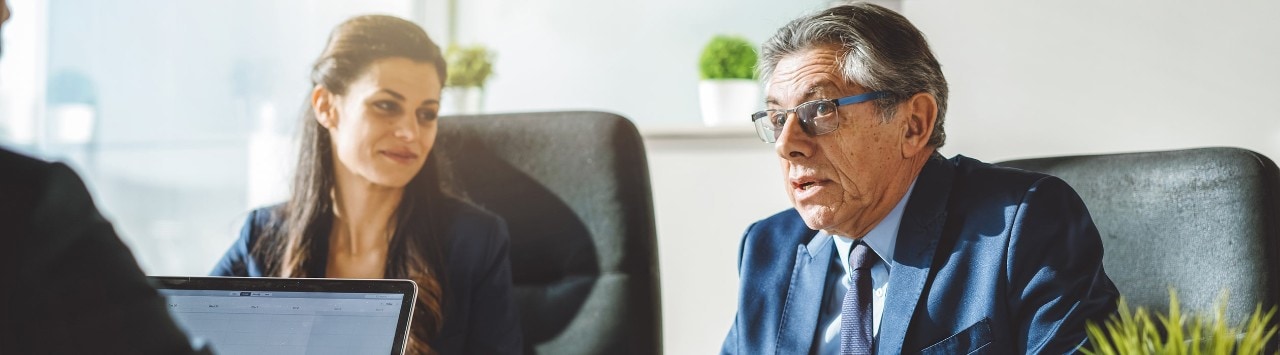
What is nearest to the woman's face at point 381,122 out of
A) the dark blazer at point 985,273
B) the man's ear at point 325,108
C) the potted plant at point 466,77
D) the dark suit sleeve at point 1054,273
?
the man's ear at point 325,108

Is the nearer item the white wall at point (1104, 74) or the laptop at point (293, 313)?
the laptop at point (293, 313)

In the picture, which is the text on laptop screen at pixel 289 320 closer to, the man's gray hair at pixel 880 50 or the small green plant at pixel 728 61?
the man's gray hair at pixel 880 50

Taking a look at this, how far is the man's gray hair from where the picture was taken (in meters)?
1.38

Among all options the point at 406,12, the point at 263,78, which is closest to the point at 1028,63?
the point at 406,12

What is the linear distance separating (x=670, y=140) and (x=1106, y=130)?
0.88 metres

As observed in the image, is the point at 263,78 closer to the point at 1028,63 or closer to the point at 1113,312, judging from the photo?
the point at 1028,63

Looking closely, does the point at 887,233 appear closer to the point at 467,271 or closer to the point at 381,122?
the point at 467,271

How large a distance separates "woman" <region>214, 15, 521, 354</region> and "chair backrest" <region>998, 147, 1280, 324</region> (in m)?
0.93

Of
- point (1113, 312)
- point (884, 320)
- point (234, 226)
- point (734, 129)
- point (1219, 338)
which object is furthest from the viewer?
point (734, 129)

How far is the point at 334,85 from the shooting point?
5.69 ft

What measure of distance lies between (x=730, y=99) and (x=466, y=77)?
578 mm

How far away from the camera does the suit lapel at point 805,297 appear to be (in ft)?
4.73

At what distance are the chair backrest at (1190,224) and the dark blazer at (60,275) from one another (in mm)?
1180

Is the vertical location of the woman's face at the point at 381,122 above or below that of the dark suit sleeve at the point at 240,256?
above
